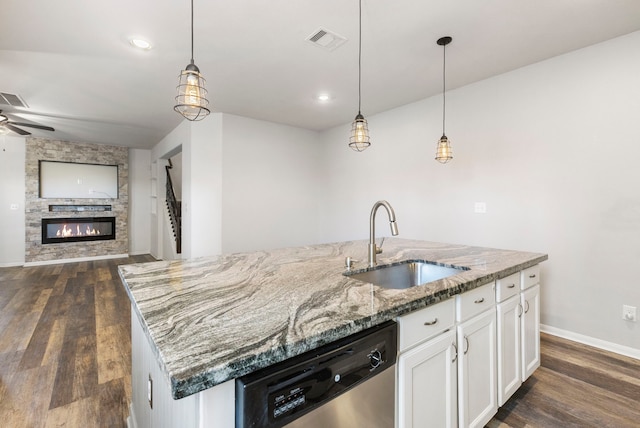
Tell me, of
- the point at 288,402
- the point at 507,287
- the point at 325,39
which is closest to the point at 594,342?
the point at 507,287

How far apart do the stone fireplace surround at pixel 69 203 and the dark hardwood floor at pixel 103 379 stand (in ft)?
11.0

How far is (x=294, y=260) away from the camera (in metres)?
1.92

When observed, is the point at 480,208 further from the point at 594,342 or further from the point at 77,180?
the point at 77,180

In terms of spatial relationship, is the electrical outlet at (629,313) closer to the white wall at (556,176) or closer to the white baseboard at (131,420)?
the white wall at (556,176)

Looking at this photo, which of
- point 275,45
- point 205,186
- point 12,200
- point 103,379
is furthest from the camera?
point 12,200

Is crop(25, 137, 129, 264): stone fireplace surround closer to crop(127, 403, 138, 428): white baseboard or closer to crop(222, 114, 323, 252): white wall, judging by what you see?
crop(222, 114, 323, 252): white wall

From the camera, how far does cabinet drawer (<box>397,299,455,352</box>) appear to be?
1.15 meters

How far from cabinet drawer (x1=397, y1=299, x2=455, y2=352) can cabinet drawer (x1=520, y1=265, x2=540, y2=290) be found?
91 centimetres

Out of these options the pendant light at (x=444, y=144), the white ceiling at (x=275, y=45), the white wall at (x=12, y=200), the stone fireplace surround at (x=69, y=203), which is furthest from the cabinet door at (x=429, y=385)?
the white wall at (x=12, y=200)

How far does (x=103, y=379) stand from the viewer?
2.21m

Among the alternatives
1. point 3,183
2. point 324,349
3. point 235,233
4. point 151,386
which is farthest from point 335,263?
point 3,183

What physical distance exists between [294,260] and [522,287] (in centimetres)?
153

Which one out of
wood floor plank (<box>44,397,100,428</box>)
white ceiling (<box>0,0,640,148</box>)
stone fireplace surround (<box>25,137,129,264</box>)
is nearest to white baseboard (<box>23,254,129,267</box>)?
stone fireplace surround (<box>25,137,129,264</box>)

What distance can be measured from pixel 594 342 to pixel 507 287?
1.78 m
